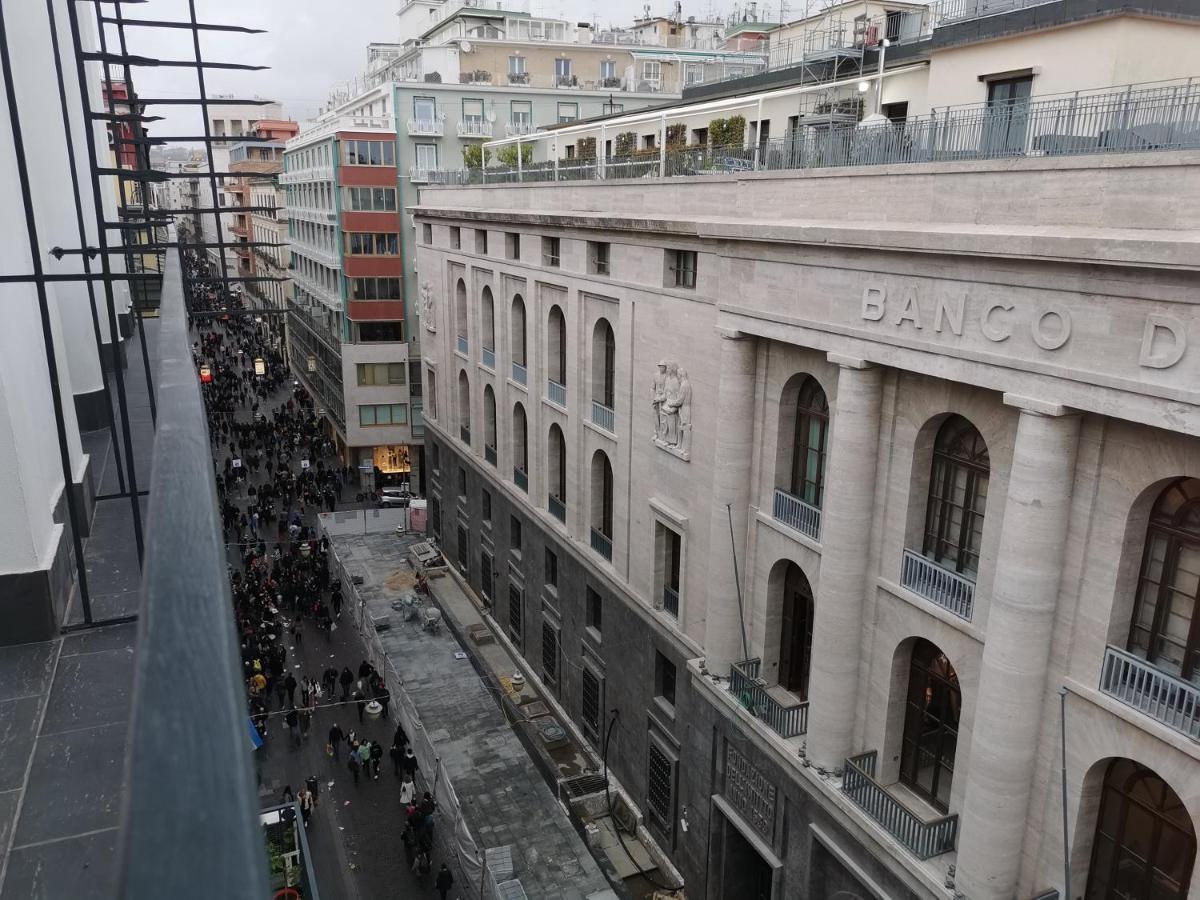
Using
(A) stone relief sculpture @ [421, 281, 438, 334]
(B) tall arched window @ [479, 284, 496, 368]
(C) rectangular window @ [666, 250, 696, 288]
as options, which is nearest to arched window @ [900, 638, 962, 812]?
(C) rectangular window @ [666, 250, 696, 288]

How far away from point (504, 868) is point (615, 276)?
14815 millimetres

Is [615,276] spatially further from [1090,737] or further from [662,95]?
[662,95]

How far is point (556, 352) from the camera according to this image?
30.3 meters

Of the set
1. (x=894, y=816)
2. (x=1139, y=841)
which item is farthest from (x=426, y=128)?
(x=1139, y=841)

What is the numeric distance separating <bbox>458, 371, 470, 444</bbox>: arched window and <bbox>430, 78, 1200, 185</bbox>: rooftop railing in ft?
62.2

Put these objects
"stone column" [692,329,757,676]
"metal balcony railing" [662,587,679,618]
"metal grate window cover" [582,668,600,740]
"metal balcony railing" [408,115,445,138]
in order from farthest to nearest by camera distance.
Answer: "metal balcony railing" [408,115,445,138]
"metal grate window cover" [582,668,600,740]
"metal balcony railing" [662,587,679,618]
"stone column" [692,329,757,676]

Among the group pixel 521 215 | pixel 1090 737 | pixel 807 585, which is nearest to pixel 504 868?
pixel 807 585

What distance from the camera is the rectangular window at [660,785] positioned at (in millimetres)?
23859

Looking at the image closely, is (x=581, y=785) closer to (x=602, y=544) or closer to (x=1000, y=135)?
(x=602, y=544)

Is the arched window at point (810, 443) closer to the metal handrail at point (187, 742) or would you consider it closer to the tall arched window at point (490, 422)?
the metal handrail at point (187, 742)

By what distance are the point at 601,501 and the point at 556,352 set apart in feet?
17.0

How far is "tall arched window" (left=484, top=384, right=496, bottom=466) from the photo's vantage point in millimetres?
36750

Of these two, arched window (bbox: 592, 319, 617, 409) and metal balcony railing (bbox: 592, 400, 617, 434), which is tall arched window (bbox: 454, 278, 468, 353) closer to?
arched window (bbox: 592, 319, 617, 409)

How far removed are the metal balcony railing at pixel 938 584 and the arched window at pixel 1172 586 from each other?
257 centimetres
